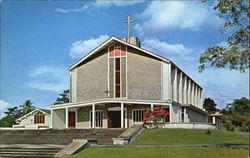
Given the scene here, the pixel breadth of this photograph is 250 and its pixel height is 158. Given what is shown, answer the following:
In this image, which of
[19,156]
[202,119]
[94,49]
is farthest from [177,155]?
[202,119]

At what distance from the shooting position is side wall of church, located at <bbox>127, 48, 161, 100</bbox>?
31266 millimetres

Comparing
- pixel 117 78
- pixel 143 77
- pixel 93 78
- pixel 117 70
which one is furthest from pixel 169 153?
pixel 93 78

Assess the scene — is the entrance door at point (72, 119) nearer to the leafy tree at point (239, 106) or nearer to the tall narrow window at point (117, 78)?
the tall narrow window at point (117, 78)

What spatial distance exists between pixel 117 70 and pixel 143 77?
2.59 m

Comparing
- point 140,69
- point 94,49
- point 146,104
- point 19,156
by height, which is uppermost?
point 94,49

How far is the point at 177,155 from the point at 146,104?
53.4 ft

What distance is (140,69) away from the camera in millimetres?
31891

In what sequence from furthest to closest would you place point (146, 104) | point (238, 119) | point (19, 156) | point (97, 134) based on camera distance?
point (238, 119) < point (146, 104) < point (97, 134) < point (19, 156)

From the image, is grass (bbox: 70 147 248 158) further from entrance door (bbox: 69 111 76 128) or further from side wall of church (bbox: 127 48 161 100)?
entrance door (bbox: 69 111 76 128)

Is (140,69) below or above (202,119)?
above

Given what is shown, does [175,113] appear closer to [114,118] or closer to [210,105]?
[114,118]

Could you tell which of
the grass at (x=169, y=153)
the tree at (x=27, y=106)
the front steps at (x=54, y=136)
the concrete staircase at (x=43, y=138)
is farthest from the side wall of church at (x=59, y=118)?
the tree at (x=27, y=106)

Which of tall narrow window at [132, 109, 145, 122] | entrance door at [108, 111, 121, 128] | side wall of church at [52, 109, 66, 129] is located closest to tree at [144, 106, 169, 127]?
tall narrow window at [132, 109, 145, 122]

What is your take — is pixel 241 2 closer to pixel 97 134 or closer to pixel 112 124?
pixel 97 134
